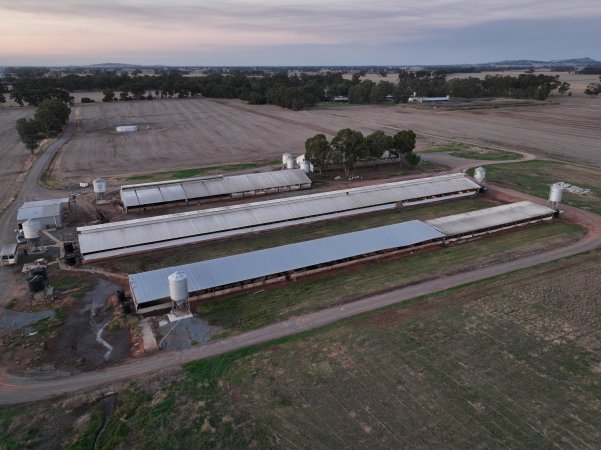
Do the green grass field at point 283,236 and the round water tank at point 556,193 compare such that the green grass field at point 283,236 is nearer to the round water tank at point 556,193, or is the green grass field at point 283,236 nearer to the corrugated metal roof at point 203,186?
the round water tank at point 556,193

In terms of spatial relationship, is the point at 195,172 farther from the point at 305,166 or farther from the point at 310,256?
the point at 310,256

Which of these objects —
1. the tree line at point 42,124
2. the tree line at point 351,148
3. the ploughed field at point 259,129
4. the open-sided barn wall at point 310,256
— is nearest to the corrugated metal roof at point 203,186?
the tree line at point 351,148

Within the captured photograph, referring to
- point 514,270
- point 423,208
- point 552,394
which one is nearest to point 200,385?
point 552,394

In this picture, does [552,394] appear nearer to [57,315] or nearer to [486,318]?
[486,318]

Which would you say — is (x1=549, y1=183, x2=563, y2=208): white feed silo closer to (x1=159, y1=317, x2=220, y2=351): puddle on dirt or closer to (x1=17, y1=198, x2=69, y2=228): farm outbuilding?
(x1=159, y1=317, x2=220, y2=351): puddle on dirt

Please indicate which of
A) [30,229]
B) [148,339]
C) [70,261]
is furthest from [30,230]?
[148,339]

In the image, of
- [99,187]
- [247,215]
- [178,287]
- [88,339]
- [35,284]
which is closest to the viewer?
[88,339]
